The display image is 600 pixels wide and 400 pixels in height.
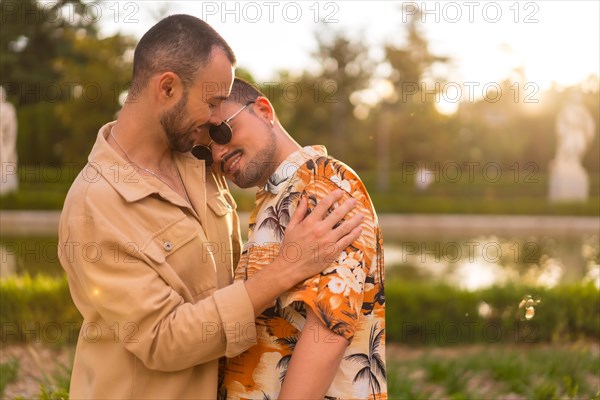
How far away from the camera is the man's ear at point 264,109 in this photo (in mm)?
2199

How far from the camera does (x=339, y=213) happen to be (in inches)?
73.6

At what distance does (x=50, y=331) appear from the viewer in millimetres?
6609

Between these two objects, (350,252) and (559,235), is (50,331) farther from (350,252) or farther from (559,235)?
(559,235)

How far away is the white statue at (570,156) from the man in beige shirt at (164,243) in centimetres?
2347

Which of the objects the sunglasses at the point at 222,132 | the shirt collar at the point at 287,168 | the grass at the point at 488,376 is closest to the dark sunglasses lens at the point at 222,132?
the sunglasses at the point at 222,132

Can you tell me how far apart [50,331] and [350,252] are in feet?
18.0

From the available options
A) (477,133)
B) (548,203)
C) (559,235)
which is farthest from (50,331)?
(477,133)

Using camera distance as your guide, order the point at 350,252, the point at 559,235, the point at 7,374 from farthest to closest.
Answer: the point at 559,235 → the point at 7,374 → the point at 350,252

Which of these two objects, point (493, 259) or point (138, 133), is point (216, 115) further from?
point (493, 259)

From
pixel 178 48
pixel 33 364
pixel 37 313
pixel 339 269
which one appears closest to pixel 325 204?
pixel 339 269

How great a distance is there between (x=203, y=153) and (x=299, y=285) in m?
0.63

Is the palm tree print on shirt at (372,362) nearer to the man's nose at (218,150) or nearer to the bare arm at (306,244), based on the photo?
the bare arm at (306,244)

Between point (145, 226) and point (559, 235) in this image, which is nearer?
point (145, 226)

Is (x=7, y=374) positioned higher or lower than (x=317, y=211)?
lower
